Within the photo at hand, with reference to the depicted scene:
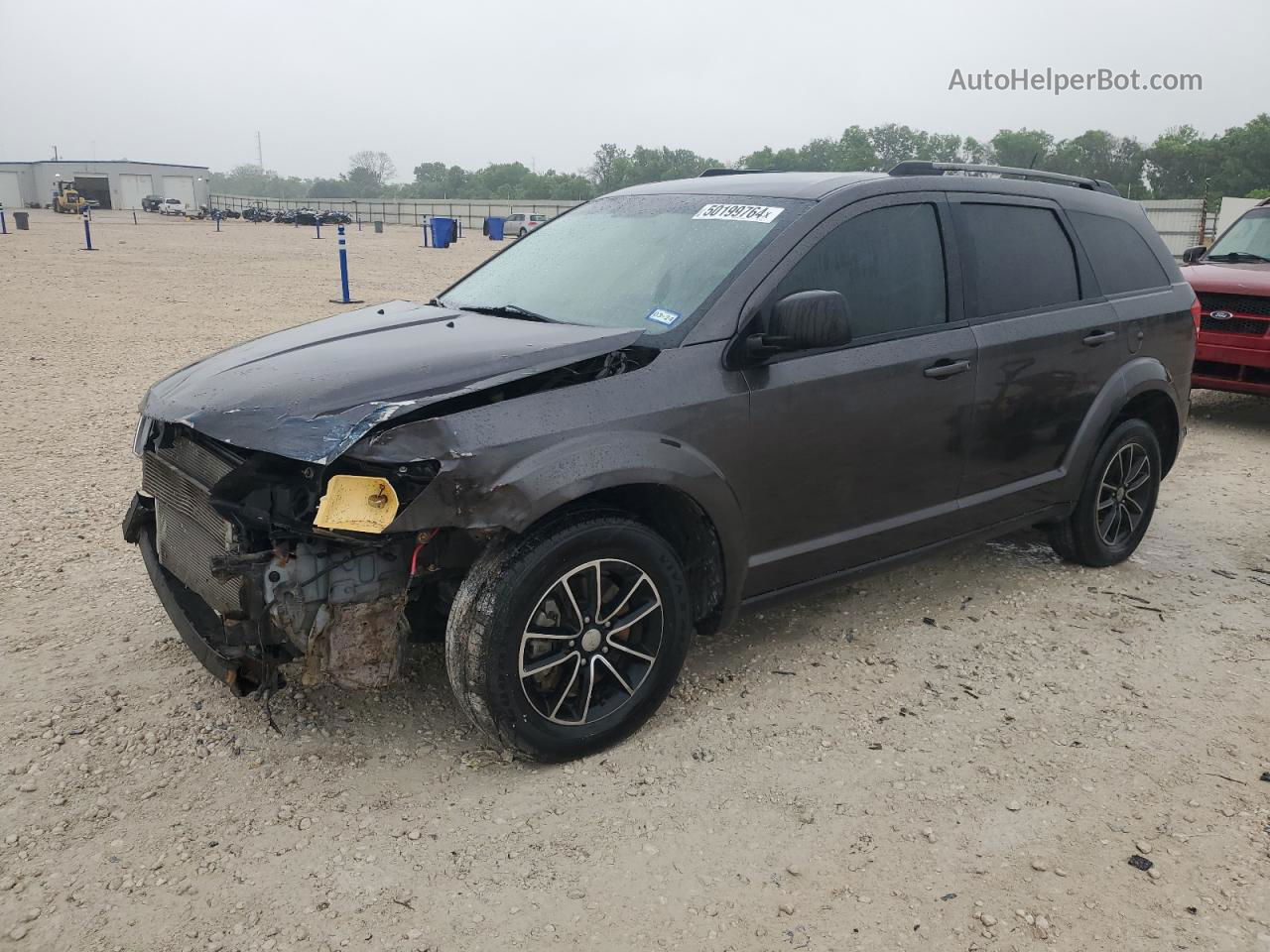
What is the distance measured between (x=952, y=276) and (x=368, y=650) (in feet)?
8.81

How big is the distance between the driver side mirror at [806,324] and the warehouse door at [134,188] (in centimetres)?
11249

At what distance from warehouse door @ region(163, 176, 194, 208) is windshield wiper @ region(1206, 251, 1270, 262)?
108518 mm

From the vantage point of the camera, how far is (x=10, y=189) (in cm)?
9419

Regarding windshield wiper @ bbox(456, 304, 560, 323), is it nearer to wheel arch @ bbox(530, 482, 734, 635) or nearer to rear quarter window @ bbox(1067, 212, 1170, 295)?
wheel arch @ bbox(530, 482, 734, 635)

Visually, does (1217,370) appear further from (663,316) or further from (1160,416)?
(663,316)

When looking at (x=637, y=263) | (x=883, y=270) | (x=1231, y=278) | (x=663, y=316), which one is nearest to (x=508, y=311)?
(x=637, y=263)

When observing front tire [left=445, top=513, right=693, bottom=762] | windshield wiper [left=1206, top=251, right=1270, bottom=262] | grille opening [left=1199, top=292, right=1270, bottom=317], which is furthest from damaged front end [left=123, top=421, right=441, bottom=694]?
windshield wiper [left=1206, top=251, right=1270, bottom=262]

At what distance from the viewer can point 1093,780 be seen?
3.22 meters

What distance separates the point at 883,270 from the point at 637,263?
37.1 inches

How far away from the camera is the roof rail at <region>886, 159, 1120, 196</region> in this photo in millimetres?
4180

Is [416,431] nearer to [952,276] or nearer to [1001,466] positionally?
[952,276]

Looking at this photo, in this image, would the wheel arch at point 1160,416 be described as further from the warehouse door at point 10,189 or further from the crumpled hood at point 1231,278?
the warehouse door at point 10,189

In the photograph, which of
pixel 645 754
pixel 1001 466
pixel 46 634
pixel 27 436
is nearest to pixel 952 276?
pixel 1001 466

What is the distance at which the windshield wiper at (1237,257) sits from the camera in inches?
356
